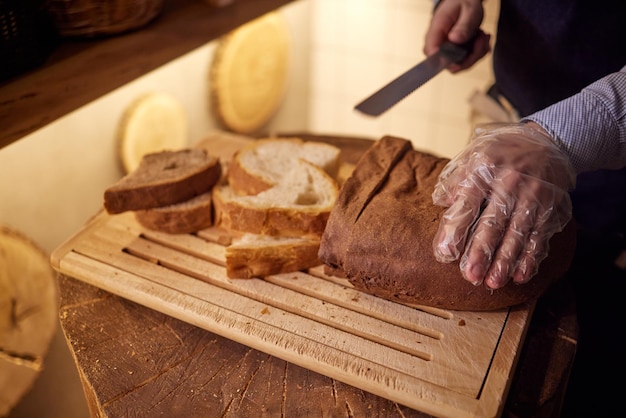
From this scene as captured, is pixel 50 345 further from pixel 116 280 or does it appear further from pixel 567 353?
pixel 567 353

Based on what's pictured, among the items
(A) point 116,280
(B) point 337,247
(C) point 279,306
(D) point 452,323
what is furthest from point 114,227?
(D) point 452,323

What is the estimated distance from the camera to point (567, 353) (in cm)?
128

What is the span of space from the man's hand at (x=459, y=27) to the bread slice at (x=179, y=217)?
866 mm

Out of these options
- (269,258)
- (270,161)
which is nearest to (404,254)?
(269,258)

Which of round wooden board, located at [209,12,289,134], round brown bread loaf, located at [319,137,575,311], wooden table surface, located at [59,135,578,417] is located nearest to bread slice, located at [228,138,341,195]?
round brown bread loaf, located at [319,137,575,311]

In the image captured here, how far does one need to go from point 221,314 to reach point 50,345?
1.10 metres

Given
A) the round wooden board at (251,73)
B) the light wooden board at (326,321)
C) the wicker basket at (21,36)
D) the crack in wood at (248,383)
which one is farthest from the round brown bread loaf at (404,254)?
the round wooden board at (251,73)

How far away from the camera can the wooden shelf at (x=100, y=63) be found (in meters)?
1.36

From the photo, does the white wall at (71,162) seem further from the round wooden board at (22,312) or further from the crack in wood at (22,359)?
the crack in wood at (22,359)

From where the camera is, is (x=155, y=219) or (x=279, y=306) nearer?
(x=279, y=306)

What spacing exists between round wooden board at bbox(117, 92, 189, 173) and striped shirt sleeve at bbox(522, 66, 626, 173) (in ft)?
5.30

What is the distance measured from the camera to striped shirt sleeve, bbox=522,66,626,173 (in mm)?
1174

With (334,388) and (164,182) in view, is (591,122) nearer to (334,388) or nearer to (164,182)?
(334,388)

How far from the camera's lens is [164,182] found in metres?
1.48
